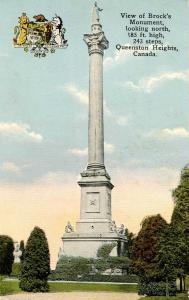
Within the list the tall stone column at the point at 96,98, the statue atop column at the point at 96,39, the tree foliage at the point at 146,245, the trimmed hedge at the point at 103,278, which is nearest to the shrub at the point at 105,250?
the trimmed hedge at the point at 103,278

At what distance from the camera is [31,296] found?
29625 mm

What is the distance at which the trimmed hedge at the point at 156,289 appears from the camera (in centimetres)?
3022

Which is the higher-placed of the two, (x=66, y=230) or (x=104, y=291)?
(x=66, y=230)

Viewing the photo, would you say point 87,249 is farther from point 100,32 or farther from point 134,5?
point 134,5

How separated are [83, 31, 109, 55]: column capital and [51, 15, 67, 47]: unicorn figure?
16.9 metres

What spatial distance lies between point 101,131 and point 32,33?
18.8 meters

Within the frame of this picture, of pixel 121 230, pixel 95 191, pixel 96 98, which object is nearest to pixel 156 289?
pixel 121 230

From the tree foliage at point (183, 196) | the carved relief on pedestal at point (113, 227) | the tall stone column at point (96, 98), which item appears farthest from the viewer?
the tall stone column at point (96, 98)

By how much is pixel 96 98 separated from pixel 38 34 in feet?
59.7

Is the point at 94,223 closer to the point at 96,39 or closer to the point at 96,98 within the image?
the point at 96,98

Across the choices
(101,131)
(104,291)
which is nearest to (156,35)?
(104,291)

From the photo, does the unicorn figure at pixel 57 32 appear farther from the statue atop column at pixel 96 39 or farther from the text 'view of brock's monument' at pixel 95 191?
the statue atop column at pixel 96 39

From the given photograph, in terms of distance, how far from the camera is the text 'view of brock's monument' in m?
44.8

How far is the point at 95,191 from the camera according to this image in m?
46.8
